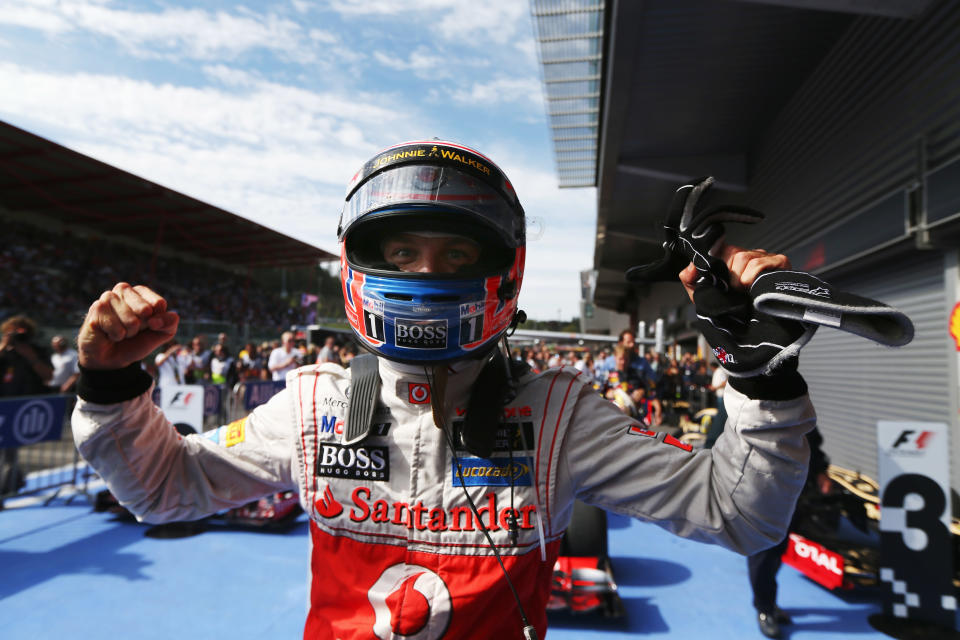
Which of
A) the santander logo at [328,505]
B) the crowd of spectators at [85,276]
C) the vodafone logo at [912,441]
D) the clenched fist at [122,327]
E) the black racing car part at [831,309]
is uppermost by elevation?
the crowd of spectators at [85,276]

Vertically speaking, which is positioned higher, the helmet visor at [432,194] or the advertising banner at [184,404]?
the helmet visor at [432,194]

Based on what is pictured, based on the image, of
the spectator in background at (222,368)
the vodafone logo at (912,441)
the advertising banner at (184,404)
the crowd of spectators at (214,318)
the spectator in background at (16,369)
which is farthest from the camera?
the spectator in background at (222,368)

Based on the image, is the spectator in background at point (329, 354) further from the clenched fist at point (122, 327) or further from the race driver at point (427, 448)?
the clenched fist at point (122, 327)

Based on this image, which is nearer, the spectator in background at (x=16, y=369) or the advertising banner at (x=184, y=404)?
the spectator in background at (x=16, y=369)

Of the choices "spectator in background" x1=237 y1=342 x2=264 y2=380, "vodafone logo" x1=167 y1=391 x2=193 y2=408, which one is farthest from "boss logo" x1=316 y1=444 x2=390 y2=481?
"spectator in background" x1=237 y1=342 x2=264 y2=380

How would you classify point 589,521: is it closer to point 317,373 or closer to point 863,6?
point 317,373

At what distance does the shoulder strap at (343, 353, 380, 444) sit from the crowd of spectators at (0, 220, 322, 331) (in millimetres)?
15931

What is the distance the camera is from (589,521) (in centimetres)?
416

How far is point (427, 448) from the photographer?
1369 mm

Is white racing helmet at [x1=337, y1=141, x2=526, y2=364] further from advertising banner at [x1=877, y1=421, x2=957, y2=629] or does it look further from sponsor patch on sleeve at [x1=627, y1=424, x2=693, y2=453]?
advertising banner at [x1=877, y1=421, x2=957, y2=629]

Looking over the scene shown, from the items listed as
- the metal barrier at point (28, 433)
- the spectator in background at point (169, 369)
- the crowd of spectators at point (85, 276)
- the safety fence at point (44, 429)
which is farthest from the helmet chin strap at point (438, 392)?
the crowd of spectators at point (85, 276)

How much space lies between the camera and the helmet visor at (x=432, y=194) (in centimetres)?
137

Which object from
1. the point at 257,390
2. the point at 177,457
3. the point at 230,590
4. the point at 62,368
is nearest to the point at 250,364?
the point at 257,390

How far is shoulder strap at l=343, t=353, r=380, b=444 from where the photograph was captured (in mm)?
1364
